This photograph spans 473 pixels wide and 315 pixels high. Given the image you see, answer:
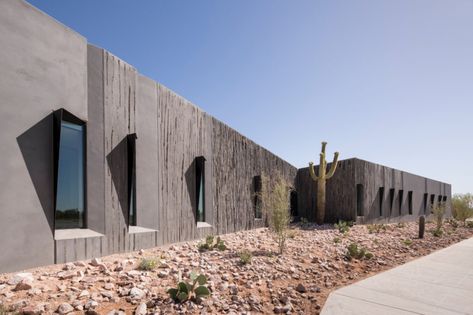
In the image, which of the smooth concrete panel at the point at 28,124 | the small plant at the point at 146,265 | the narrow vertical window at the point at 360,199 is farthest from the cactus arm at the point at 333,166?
the smooth concrete panel at the point at 28,124

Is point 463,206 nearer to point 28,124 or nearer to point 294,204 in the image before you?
point 294,204

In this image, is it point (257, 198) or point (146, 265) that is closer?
point (146, 265)

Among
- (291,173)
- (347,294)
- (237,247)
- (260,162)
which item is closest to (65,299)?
(347,294)

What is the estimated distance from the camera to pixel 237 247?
7.10m

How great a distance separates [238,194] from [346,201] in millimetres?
6507

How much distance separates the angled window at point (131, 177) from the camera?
19.9ft

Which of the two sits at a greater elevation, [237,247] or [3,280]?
[3,280]

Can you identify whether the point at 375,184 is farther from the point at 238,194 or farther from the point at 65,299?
the point at 65,299

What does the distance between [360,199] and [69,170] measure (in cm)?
1357

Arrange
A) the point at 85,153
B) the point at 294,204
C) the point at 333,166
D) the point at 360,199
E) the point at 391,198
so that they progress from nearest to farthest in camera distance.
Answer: the point at 85,153, the point at 333,166, the point at 360,199, the point at 294,204, the point at 391,198

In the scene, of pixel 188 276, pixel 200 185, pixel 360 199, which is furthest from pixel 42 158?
pixel 360 199

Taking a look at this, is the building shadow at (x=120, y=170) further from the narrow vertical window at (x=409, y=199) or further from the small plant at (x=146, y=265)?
the narrow vertical window at (x=409, y=199)

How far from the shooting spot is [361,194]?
14.9 meters

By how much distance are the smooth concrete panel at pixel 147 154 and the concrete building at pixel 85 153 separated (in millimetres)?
23
